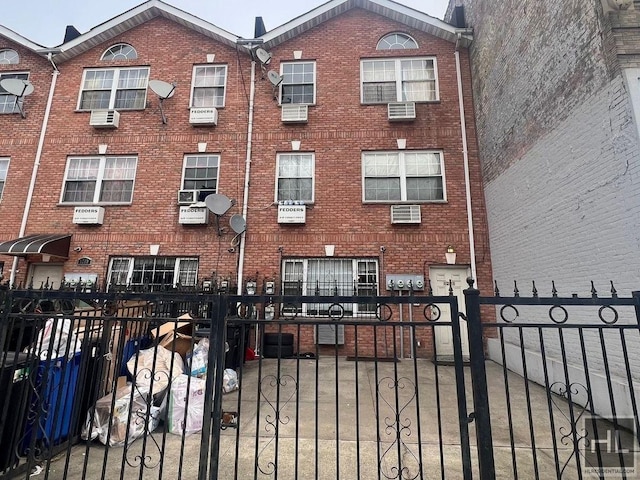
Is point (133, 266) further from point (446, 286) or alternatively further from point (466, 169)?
point (466, 169)

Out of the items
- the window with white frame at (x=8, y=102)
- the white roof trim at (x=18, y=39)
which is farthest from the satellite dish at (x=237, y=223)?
the white roof trim at (x=18, y=39)

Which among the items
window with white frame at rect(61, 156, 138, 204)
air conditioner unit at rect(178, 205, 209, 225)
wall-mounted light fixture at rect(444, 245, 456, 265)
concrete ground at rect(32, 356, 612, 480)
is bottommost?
concrete ground at rect(32, 356, 612, 480)

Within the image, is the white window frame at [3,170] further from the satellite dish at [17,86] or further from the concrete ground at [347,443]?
the concrete ground at [347,443]

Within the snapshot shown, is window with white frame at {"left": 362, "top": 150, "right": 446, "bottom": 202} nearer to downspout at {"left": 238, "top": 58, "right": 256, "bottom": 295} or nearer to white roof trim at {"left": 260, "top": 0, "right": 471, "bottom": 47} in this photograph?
downspout at {"left": 238, "top": 58, "right": 256, "bottom": 295}

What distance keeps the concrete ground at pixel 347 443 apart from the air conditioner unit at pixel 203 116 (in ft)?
25.3

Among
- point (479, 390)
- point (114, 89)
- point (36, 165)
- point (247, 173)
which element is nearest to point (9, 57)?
point (114, 89)

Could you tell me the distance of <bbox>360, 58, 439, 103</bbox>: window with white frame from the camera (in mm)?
9766

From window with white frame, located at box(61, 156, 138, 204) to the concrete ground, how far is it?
24.3 ft

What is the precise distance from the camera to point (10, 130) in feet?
32.9

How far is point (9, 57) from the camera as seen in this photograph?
35.8 ft

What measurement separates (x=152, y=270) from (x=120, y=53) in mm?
7635

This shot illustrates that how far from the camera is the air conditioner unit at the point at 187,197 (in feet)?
30.2

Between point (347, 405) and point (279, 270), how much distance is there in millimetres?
4496

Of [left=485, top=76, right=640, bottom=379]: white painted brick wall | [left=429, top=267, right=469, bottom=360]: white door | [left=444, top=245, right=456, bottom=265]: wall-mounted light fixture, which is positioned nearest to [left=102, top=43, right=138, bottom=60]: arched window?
[left=444, top=245, right=456, bottom=265]: wall-mounted light fixture
